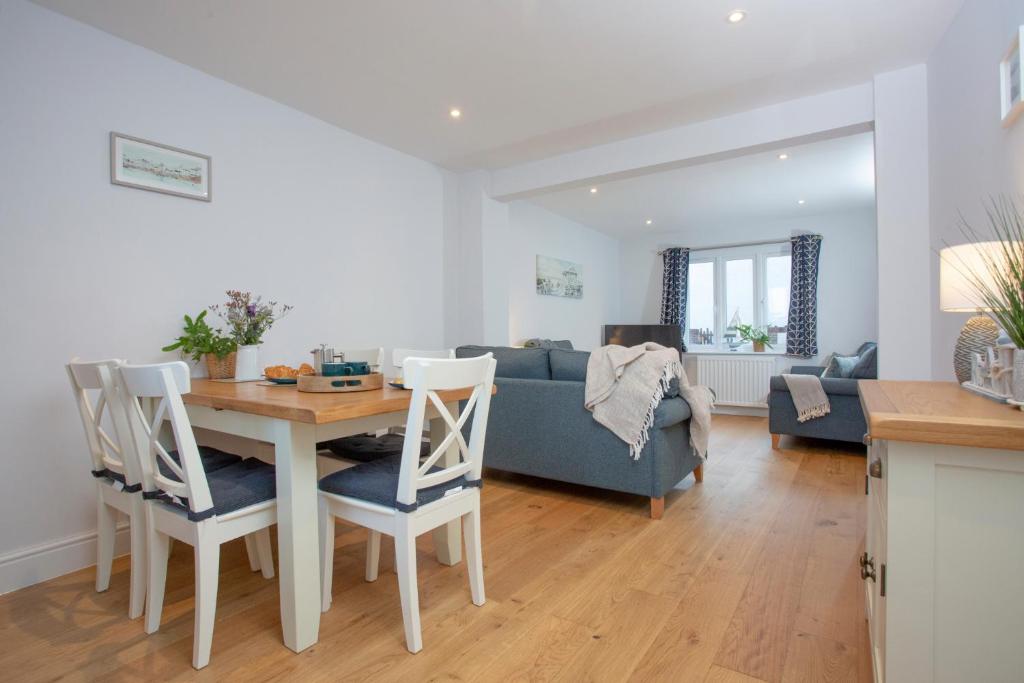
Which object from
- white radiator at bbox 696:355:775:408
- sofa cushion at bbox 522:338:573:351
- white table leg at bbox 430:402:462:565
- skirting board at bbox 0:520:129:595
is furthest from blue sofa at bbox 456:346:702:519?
white radiator at bbox 696:355:775:408

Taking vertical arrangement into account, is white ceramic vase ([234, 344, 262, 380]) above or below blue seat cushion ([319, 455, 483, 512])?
above

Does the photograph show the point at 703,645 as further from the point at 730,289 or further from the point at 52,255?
the point at 730,289

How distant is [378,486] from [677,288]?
20.2 ft

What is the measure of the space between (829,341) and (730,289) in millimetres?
1344

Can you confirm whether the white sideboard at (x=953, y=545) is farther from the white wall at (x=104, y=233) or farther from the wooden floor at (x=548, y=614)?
the white wall at (x=104, y=233)

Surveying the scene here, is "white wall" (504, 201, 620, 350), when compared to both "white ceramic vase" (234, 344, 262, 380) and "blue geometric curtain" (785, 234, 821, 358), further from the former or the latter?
"white ceramic vase" (234, 344, 262, 380)

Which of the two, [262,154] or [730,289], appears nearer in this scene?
[262,154]

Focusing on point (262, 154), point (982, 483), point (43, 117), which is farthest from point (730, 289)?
point (43, 117)

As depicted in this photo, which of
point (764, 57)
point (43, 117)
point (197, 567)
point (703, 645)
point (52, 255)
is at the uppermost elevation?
point (764, 57)

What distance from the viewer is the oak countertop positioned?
90 centimetres

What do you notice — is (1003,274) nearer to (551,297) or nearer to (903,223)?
(903,223)

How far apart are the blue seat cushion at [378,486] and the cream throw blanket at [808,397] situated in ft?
11.7

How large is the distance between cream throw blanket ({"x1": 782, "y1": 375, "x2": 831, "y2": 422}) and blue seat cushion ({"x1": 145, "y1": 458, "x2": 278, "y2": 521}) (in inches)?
163

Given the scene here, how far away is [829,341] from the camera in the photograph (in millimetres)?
6160
